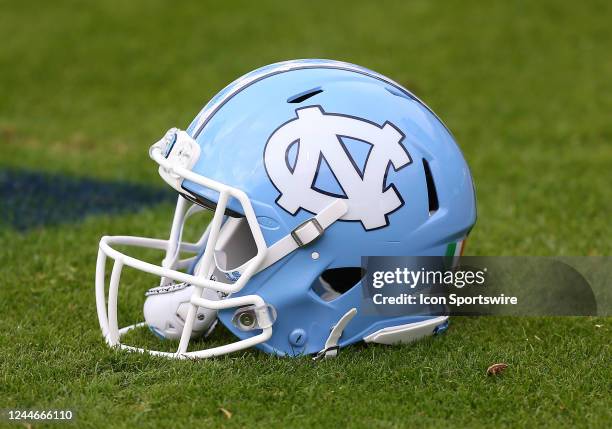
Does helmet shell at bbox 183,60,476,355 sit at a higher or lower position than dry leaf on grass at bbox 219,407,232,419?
higher

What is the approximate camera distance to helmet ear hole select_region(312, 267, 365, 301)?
3.52m

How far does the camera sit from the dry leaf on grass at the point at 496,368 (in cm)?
336

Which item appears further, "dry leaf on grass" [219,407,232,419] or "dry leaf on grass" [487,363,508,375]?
"dry leaf on grass" [487,363,508,375]

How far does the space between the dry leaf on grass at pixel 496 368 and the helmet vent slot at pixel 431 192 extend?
635 millimetres

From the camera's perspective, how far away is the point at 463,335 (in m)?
3.78

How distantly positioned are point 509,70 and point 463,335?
573cm

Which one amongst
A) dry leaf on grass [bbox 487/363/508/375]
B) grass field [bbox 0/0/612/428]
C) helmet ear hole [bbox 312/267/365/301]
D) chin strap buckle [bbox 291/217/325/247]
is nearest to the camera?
grass field [bbox 0/0/612/428]

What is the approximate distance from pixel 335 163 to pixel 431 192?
0.44 m

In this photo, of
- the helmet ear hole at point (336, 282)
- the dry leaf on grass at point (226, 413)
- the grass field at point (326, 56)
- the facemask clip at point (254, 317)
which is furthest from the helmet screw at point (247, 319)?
the dry leaf on grass at point (226, 413)

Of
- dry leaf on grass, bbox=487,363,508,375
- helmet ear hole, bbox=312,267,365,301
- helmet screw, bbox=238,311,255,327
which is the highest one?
helmet ear hole, bbox=312,267,365,301

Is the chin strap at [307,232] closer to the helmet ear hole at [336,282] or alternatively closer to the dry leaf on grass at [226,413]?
the helmet ear hole at [336,282]

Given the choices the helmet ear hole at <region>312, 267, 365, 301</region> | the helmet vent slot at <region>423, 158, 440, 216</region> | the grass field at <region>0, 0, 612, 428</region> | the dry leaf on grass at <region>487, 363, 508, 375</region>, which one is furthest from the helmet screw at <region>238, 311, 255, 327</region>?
the dry leaf on grass at <region>487, 363, 508, 375</region>

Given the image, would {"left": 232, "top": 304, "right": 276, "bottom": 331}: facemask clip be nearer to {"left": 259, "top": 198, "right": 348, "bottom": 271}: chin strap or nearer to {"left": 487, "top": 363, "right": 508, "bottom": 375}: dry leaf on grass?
{"left": 259, "top": 198, "right": 348, "bottom": 271}: chin strap

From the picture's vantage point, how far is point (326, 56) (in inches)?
367
